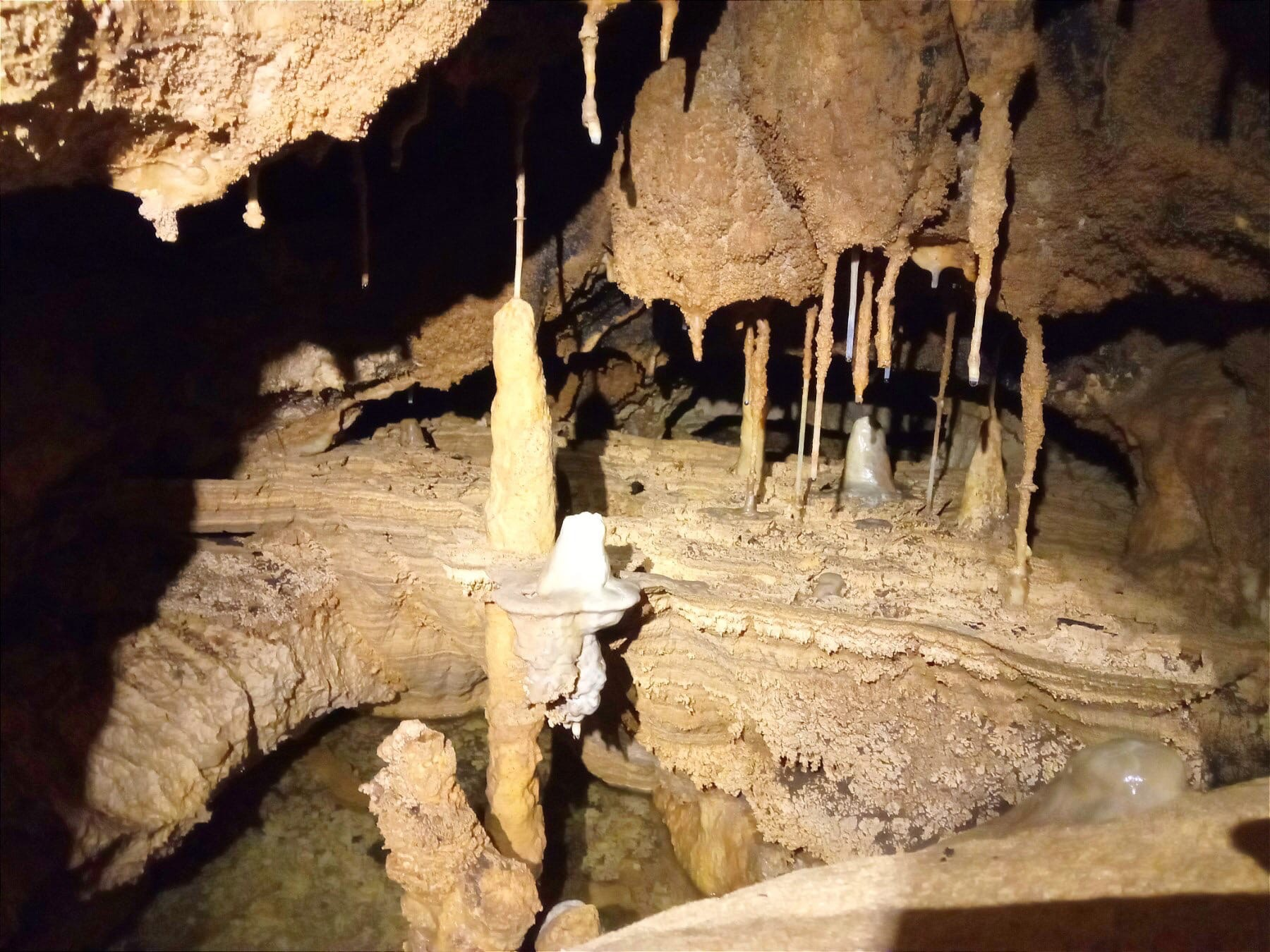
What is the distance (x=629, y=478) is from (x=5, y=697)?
15.4 ft

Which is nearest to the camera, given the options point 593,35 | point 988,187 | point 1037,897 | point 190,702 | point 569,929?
point 1037,897

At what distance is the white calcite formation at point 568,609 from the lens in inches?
167

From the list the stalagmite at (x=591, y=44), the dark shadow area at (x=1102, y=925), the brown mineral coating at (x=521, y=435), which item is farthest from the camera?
the brown mineral coating at (x=521, y=435)

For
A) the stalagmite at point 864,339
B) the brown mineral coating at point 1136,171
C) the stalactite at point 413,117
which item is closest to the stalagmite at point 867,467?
the stalagmite at point 864,339

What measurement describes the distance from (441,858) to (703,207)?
4223mm

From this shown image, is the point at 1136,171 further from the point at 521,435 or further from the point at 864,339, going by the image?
the point at 521,435

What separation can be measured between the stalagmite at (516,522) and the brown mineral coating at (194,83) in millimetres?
1551

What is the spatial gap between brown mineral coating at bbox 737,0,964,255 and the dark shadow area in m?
3.69

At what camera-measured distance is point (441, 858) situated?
4.39 metres

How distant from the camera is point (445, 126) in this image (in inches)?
241

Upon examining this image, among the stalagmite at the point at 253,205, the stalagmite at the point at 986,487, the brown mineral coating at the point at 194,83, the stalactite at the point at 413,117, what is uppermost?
the stalactite at the point at 413,117

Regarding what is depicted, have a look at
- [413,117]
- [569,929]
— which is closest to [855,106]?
[413,117]

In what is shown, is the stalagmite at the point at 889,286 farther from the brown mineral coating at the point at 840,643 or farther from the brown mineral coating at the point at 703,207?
the brown mineral coating at the point at 840,643

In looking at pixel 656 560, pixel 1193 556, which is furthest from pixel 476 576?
pixel 1193 556
